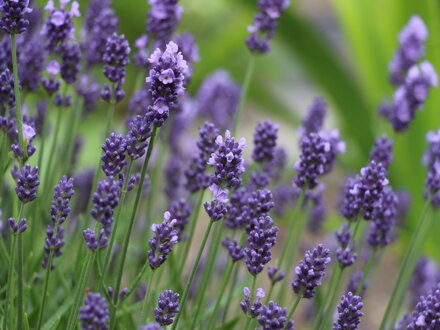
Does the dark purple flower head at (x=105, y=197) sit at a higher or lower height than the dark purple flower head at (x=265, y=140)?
lower

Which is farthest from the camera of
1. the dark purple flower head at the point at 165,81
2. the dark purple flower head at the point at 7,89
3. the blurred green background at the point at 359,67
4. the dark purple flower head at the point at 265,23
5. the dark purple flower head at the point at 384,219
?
the blurred green background at the point at 359,67

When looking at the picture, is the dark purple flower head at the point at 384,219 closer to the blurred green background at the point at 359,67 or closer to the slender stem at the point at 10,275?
the slender stem at the point at 10,275

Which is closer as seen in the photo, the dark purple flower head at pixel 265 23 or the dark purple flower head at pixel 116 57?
the dark purple flower head at pixel 116 57

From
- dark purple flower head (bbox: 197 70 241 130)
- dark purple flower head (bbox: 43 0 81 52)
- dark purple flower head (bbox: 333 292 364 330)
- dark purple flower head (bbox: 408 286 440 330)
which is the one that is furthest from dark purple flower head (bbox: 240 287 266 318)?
dark purple flower head (bbox: 197 70 241 130)

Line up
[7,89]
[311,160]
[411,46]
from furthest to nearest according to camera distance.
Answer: [411,46] → [311,160] → [7,89]

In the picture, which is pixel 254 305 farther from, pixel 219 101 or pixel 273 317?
pixel 219 101

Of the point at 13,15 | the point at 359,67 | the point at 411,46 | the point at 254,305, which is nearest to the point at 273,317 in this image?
the point at 254,305

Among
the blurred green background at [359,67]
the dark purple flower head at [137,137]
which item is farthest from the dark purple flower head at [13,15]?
the blurred green background at [359,67]
